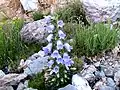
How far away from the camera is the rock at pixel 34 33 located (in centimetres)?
482

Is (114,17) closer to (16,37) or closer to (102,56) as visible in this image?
(102,56)

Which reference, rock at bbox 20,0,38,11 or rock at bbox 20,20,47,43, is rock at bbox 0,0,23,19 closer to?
rock at bbox 20,0,38,11

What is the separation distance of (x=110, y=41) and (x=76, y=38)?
43 centimetres

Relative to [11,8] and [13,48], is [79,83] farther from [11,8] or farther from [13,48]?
[11,8]

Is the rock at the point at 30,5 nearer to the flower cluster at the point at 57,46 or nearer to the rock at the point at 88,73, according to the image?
the rock at the point at 88,73

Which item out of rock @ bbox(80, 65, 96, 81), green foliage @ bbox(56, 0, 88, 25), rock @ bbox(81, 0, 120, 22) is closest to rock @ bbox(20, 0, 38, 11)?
green foliage @ bbox(56, 0, 88, 25)

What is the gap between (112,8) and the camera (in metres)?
5.47

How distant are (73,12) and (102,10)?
0.51 meters

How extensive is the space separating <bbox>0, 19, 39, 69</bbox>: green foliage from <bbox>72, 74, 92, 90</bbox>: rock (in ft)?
3.13

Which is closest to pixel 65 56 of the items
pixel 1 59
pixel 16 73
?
pixel 16 73

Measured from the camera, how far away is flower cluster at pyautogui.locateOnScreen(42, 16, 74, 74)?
3549 mm

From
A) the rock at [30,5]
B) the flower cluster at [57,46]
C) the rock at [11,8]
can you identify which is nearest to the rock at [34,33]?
the flower cluster at [57,46]

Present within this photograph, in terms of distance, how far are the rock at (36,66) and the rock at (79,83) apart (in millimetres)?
463

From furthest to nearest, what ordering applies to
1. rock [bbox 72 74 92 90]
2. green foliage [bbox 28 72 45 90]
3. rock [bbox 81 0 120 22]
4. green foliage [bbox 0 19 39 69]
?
rock [bbox 81 0 120 22] < green foliage [bbox 0 19 39 69] < green foliage [bbox 28 72 45 90] < rock [bbox 72 74 92 90]
